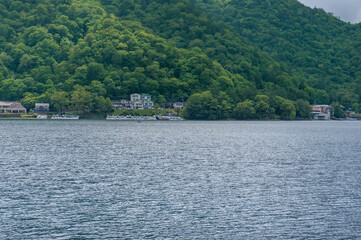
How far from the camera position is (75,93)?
513 ft

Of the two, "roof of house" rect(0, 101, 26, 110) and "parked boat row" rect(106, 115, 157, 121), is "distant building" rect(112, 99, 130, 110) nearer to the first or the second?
"parked boat row" rect(106, 115, 157, 121)

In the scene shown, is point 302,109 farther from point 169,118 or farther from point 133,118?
point 133,118

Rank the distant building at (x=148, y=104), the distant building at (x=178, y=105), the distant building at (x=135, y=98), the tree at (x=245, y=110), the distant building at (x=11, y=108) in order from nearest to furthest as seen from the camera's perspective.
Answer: the distant building at (x=11, y=108), the tree at (x=245, y=110), the distant building at (x=135, y=98), the distant building at (x=148, y=104), the distant building at (x=178, y=105)

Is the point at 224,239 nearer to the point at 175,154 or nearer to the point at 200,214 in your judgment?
the point at 200,214

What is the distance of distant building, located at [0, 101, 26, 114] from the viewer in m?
160

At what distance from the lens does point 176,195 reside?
30.8 meters

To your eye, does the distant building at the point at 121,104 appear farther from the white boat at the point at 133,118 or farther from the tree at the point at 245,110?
the tree at the point at 245,110

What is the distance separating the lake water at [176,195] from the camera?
2303 cm

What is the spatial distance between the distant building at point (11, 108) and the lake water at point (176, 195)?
11430 cm

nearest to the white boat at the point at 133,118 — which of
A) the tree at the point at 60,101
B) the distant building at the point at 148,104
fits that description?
the distant building at the point at 148,104

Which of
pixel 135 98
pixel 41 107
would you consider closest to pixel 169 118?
pixel 135 98

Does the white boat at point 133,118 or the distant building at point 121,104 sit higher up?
the distant building at point 121,104

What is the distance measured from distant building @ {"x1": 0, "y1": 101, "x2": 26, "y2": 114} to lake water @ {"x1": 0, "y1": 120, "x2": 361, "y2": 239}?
375 feet

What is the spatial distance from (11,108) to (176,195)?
146371mm
